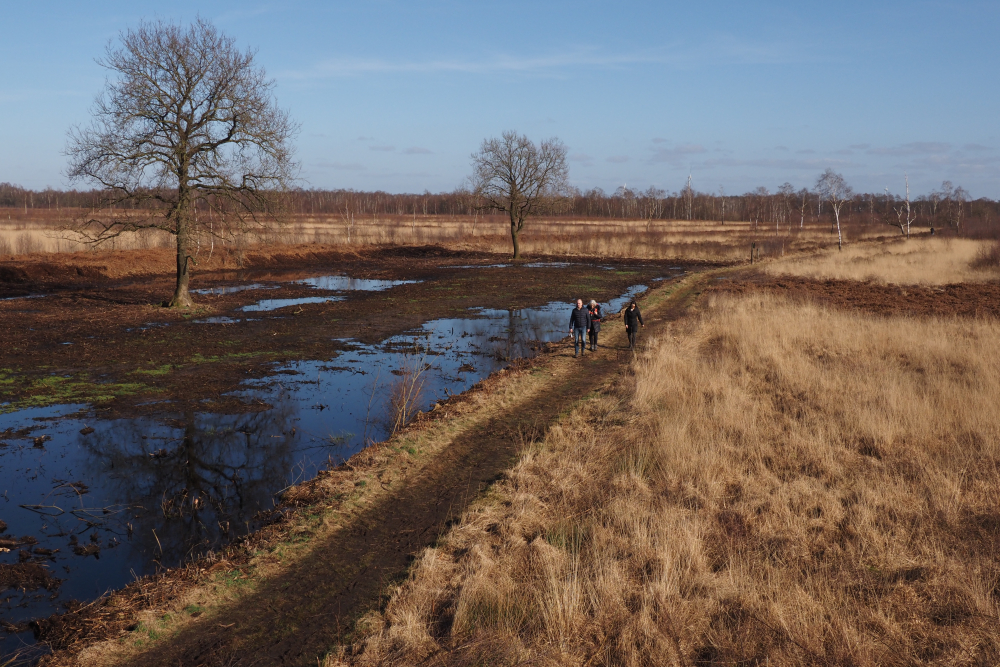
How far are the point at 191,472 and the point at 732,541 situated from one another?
7.12 m

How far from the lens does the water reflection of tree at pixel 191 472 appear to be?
7.27 meters

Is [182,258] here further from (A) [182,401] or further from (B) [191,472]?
(B) [191,472]

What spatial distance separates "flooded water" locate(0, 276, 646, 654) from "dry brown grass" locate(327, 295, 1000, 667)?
118 inches

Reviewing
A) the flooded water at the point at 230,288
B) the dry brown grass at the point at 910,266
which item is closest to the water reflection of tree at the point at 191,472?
the flooded water at the point at 230,288

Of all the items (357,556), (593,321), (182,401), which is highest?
(593,321)

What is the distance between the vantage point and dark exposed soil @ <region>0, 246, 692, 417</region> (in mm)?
13633

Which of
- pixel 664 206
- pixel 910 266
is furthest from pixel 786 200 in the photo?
pixel 910 266

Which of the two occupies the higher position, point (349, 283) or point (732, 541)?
point (349, 283)

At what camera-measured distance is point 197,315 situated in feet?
70.3

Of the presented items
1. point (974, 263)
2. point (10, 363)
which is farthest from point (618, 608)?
point (974, 263)

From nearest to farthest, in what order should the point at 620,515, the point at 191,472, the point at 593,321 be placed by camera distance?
the point at 620,515, the point at 191,472, the point at 593,321

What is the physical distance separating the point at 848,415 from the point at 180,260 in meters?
21.0

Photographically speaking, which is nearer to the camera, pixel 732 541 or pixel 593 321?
pixel 732 541

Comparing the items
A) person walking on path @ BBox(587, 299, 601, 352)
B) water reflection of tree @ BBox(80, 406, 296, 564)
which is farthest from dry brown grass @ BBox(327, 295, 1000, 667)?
person walking on path @ BBox(587, 299, 601, 352)
